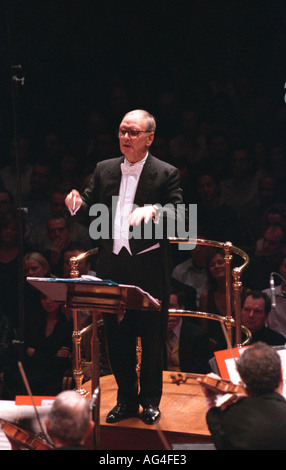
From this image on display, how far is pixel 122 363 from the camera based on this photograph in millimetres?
3406

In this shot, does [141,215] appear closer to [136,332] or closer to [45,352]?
[136,332]

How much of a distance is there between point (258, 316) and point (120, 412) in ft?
5.07

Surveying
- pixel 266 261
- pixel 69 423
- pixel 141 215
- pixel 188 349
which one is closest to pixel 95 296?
pixel 141 215

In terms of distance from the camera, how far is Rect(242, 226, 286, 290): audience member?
195 inches

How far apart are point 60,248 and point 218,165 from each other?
4.52ft

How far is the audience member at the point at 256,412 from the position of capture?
7.65 ft

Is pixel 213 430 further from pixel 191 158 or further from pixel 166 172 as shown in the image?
pixel 191 158

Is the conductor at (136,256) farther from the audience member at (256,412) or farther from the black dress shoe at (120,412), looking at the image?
the audience member at (256,412)

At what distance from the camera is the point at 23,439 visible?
2.47 meters

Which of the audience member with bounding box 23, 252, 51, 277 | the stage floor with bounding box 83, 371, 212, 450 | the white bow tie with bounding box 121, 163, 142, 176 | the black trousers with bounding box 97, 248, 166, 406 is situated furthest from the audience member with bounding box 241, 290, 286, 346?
the white bow tie with bounding box 121, 163, 142, 176

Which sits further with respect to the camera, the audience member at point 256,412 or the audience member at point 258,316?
the audience member at point 258,316

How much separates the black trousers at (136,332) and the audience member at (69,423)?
112cm

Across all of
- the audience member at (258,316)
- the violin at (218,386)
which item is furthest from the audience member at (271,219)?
the violin at (218,386)

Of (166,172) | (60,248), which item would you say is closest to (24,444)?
(166,172)
